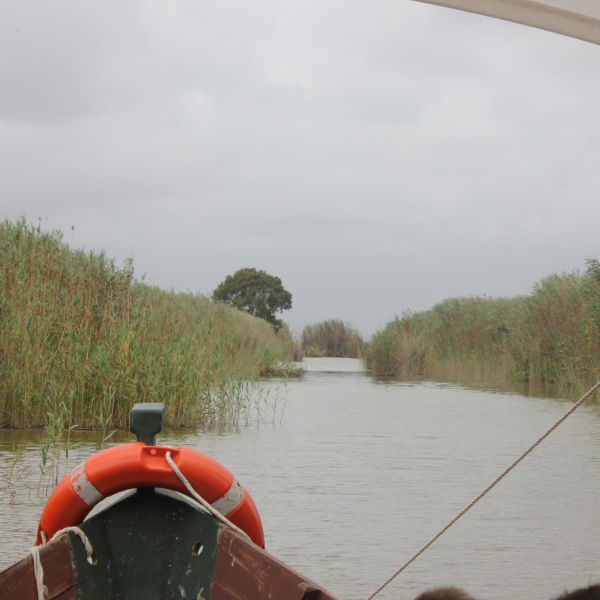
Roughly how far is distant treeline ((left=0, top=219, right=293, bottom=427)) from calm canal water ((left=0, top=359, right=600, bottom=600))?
290mm

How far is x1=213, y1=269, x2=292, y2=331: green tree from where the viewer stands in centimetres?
3112

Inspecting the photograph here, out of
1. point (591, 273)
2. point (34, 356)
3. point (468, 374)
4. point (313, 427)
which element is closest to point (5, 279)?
point (34, 356)

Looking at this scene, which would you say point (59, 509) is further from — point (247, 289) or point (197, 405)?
point (247, 289)

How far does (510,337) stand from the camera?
12.7 m

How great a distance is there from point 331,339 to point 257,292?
8952mm

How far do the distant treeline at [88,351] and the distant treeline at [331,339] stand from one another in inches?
604

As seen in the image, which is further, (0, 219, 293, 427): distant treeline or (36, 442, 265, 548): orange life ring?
(0, 219, 293, 427): distant treeline

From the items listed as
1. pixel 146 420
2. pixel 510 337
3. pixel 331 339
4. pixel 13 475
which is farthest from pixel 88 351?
pixel 331 339

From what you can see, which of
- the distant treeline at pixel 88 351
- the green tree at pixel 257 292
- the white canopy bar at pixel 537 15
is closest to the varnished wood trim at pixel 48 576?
the white canopy bar at pixel 537 15

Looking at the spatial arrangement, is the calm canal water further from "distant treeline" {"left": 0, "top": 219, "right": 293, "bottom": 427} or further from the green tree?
the green tree

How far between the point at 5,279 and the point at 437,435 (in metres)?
4.32

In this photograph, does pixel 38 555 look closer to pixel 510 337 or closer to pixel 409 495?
pixel 409 495

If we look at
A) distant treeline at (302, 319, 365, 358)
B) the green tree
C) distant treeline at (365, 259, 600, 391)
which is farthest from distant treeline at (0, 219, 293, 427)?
the green tree

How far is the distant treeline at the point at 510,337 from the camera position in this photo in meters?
9.20
